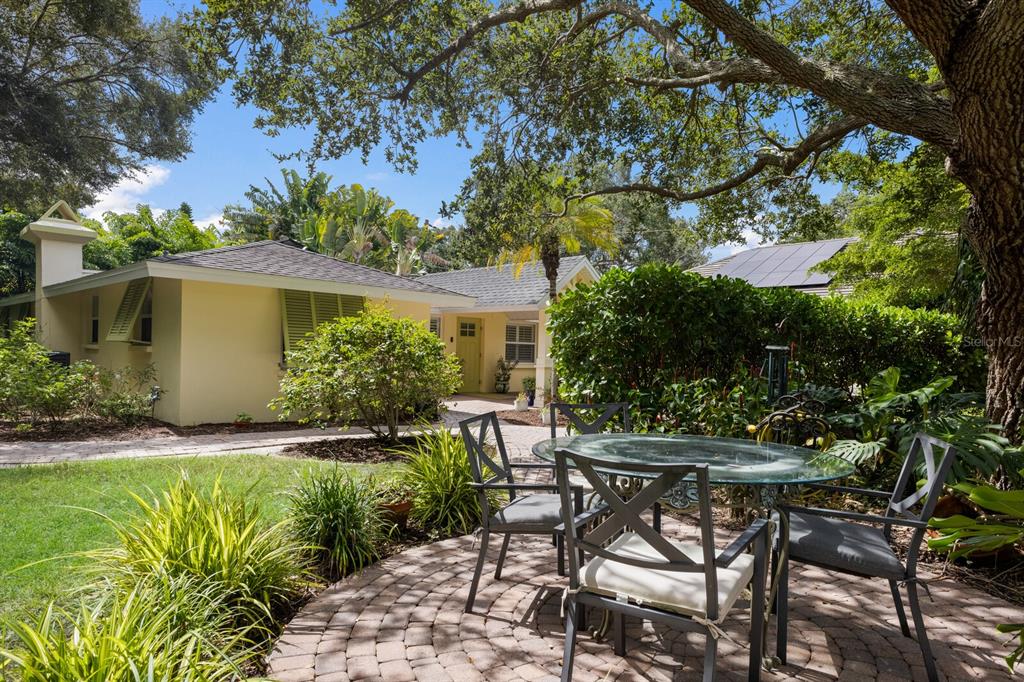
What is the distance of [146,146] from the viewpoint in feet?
39.5

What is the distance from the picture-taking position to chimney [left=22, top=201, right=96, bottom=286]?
16.0 m

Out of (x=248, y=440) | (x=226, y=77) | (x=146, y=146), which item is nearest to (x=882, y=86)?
(x=226, y=77)

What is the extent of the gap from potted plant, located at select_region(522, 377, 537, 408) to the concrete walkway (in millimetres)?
4889

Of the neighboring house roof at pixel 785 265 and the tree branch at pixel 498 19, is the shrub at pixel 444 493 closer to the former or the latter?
the tree branch at pixel 498 19

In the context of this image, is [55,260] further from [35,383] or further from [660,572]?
[660,572]

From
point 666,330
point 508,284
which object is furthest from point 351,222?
point 666,330

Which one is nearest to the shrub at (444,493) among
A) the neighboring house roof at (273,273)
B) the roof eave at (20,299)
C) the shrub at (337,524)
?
the shrub at (337,524)

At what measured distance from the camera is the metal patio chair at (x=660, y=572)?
2326mm

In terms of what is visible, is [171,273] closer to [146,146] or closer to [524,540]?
[146,146]

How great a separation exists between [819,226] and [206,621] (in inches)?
416

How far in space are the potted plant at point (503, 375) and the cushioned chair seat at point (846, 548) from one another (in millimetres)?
15858

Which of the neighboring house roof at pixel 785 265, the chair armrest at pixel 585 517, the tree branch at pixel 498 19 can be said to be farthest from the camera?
the neighboring house roof at pixel 785 265

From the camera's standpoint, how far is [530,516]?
3549mm
